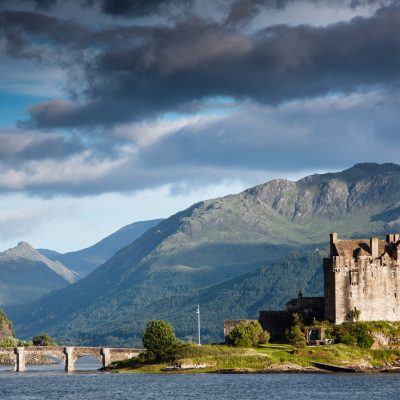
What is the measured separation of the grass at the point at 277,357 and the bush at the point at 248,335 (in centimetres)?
180

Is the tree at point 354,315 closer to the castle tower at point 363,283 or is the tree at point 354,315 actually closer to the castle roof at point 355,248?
the castle tower at point 363,283

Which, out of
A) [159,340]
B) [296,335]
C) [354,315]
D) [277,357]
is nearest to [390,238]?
[354,315]

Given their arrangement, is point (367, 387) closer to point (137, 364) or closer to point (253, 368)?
point (253, 368)

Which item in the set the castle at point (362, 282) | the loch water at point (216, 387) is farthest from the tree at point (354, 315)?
the loch water at point (216, 387)

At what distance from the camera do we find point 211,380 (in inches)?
6668

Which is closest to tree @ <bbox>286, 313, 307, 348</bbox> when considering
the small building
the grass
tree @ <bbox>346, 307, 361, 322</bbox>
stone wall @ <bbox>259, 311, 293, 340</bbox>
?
the grass

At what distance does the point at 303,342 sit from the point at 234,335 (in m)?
11.6

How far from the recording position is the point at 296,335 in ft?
614

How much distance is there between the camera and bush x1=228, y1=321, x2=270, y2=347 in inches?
7421

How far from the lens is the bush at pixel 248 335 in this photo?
18850 cm

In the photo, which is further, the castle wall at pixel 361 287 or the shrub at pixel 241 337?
the shrub at pixel 241 337

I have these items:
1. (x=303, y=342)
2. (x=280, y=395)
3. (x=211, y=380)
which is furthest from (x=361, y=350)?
(x=280, y=395)

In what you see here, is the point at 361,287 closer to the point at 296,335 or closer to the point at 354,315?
the point at 354,315

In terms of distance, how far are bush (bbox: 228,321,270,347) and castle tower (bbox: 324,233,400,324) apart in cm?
1061
